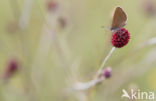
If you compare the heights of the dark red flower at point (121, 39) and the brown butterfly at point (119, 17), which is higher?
the brown butterfly at point (119, 17)

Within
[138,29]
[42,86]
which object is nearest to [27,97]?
[42,86]

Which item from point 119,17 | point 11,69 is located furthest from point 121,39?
point 11,69

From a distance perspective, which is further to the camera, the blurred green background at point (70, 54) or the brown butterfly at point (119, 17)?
the blurred green background at point (70, 54)

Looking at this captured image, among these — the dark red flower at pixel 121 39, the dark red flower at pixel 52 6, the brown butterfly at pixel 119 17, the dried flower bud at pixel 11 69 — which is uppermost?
the dark red flower at pixel 52 6

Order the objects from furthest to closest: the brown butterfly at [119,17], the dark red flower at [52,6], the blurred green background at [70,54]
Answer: the dark red flower at [52,6] → the blurred green background at [70,54] → the brown butterfly at [119,17]

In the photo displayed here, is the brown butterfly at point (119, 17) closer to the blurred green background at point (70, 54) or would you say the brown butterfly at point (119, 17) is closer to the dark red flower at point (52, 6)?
the blurred green background at point (70, 54)

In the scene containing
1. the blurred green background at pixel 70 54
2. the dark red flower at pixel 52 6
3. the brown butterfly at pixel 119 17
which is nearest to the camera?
the brown butterfly at pixel 119 17

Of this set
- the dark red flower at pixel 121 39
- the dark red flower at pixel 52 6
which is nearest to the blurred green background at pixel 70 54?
the dark red flower at pixel 52 6

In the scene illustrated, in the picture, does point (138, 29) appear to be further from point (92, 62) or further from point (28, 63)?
point (28, 63)

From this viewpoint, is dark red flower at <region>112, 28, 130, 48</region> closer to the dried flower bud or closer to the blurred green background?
the blurred green background

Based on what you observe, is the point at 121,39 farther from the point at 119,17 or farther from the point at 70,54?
the point at 70,54
